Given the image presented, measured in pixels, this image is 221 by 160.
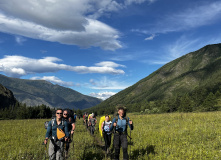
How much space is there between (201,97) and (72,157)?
7581 centimetres

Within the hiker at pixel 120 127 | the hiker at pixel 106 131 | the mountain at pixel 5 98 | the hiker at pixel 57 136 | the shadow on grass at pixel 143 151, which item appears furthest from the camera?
the mountain at pixel 5 98

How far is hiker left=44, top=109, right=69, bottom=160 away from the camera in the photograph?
589cm

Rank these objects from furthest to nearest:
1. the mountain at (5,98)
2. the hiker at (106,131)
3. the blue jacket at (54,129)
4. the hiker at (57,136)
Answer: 1. the mountain at (5,98)
2. the hiker at (106,131)
3. the blue jacket at (54,129)
4. the hiker at (57,136)

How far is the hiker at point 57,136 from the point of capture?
5.89 m

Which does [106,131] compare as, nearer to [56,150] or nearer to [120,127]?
[120,127]

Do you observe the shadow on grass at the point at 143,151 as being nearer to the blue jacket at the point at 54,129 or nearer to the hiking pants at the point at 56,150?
the hiking pants at the point at 56,150

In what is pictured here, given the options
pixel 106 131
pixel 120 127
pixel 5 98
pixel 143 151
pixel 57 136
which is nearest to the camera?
pixel 57 136

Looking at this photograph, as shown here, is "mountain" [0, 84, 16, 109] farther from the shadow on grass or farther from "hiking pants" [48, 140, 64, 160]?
"hiking pants" [48, 140, 64, 160]

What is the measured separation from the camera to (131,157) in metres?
8.08

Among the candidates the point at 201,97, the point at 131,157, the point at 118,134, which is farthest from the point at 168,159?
the point at 201,97

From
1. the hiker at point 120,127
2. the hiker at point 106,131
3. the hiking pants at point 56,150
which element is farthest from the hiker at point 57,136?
the hiker at point 106,131

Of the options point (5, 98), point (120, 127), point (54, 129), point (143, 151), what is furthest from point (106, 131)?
point (5, 98)

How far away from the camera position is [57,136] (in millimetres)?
5852

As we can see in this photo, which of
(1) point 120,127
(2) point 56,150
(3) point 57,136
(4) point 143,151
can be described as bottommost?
(4) point 143,151
